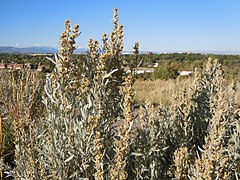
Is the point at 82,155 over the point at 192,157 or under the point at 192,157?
over

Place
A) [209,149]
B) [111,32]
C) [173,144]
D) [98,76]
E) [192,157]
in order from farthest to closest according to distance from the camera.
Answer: [173,144], [192,157], [111,32], [98,76], [209,149]

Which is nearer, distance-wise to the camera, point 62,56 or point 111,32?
point 62,56

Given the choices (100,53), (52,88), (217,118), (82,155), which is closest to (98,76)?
(100,53)

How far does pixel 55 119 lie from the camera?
1.62 m

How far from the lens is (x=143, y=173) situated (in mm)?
2047

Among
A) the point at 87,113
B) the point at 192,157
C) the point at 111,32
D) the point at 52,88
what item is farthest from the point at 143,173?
the point at 111,32

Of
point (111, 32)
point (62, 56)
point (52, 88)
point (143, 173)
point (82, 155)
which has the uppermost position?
point (111, 32)

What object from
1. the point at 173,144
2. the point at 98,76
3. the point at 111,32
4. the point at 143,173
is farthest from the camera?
the point at 173,144

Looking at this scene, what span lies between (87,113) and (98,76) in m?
0.27

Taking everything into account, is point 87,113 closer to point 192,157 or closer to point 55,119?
point 55,119

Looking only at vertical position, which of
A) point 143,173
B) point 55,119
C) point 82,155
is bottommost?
point 143,173

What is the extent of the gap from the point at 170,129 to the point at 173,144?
0.17 meters

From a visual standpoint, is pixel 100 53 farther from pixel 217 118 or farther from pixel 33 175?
pixel 33 175

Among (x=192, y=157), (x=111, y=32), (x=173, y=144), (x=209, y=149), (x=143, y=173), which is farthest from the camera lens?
(x=173, y=144)
